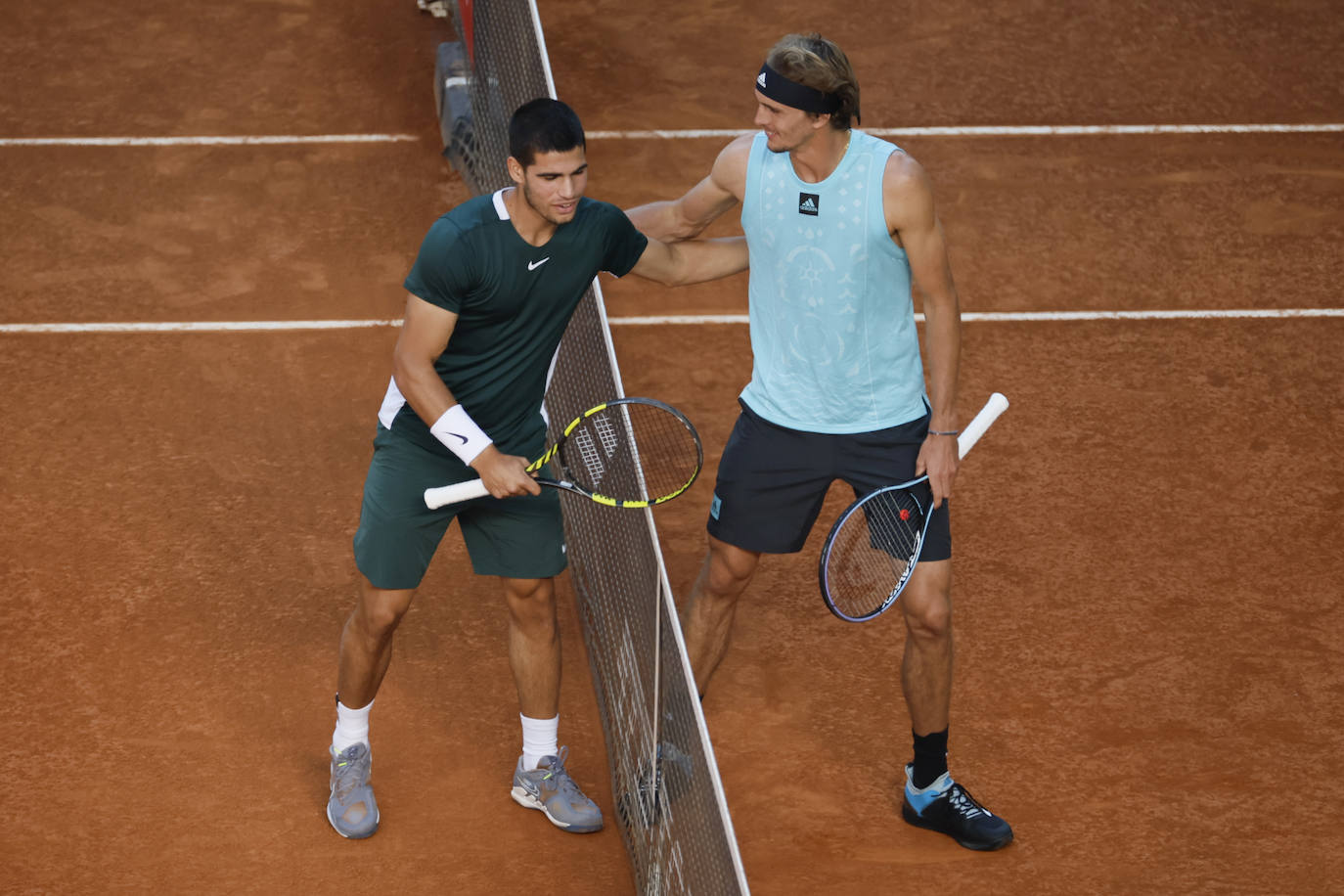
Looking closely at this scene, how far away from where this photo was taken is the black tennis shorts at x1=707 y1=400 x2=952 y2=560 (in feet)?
15.0

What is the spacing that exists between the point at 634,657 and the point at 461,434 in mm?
907

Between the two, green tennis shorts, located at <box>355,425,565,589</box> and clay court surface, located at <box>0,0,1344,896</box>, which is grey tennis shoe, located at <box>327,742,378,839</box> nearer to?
clay court surface, located at <box>0,0,1344,896</box>

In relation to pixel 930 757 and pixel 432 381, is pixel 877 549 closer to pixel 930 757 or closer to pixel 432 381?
pixel 930 757

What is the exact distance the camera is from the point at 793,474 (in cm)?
463

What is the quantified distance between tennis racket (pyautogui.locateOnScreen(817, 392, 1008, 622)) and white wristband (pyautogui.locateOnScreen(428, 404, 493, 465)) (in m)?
1.00

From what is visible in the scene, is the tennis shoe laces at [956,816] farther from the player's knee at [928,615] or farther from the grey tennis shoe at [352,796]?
the grey tennis shoe at [352,796]

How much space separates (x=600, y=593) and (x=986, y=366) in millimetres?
2773

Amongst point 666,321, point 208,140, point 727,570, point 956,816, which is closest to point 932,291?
point 727,570

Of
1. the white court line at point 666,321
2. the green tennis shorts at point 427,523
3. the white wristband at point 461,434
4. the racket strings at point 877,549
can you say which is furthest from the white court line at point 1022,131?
the white wristband at point 461,434

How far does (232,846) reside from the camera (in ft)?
15.8

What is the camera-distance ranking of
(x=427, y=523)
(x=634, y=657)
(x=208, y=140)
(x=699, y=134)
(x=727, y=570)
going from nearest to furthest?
(x=427, y=523), (x=634, y=657), (x=727, y=570), (x=208, y=140), (x=699, y=134)

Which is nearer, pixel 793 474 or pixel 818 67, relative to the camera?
pixel 818 67

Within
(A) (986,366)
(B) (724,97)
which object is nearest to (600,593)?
(A) (986,366)

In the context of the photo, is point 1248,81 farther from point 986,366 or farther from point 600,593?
point 600,593
